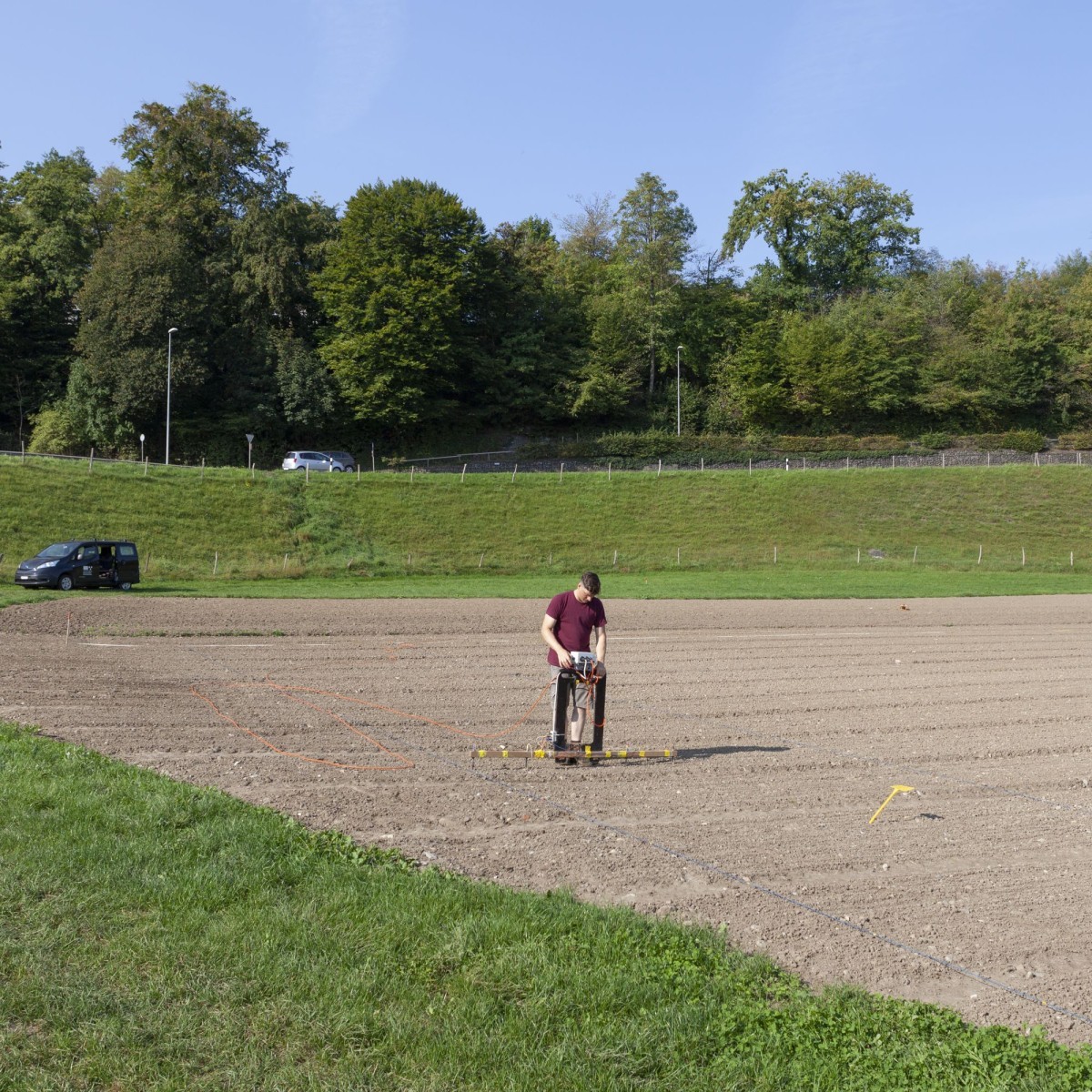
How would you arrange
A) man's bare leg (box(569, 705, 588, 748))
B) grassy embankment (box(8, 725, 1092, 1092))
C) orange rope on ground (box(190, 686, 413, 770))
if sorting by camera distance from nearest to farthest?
grassy embankment (box(8, 725, 1092, 1092)) < orange rope on ground (box(190, 686, 413, 770)) < man's bare leg (box(569, 705, 588, 748))

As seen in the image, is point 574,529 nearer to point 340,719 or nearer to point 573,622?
point 340,719

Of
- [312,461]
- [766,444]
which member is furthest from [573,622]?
[766,444]

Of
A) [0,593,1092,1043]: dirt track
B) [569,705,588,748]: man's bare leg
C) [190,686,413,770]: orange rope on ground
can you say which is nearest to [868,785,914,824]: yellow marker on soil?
[0,593,1092,1043]: dirt track

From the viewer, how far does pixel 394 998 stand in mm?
5516

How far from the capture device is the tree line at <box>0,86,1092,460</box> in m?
72.6

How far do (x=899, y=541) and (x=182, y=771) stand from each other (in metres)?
50.1

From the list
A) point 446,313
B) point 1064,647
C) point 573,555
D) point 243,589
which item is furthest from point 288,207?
point 1064,647

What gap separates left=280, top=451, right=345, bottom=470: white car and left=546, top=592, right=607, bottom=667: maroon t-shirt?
184ft

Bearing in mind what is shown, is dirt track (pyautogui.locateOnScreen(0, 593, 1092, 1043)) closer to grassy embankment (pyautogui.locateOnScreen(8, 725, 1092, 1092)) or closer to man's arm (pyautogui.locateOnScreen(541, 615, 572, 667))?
grassy embankment (pyautogui.locateOnScreen(8, 725, 1092, 1092))

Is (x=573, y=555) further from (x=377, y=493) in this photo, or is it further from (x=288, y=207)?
(x=288, y=207)

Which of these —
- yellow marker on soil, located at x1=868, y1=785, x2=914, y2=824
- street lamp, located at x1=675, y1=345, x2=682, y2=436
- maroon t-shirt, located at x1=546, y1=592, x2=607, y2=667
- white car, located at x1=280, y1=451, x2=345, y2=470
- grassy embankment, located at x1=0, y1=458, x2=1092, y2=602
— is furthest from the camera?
street lamp, located at x1=675, y1=345, x2=682, y2=436

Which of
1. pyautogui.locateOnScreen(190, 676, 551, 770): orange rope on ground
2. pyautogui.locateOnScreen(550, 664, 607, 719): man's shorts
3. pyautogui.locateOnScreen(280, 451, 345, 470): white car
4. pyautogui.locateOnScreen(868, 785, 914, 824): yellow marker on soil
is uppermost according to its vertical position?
pyautogui.locateOnScreen(280, 451, 345, 470): white car

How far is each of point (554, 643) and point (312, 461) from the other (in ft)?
189

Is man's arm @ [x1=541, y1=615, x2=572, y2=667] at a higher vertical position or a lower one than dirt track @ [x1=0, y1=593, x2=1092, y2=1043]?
higher
